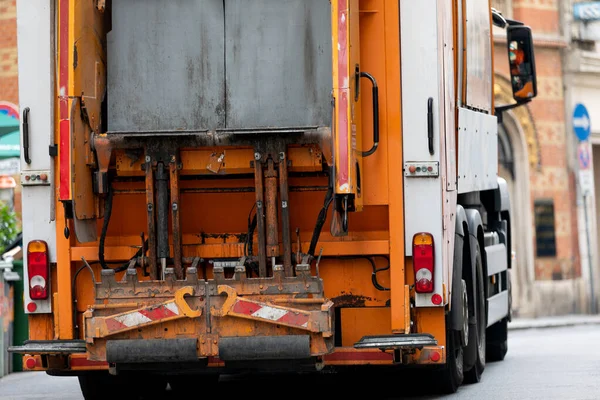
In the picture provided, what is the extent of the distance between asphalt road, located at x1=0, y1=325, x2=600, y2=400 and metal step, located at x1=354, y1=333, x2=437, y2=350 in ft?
5.19

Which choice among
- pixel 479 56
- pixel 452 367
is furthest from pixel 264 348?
pixel 479 56

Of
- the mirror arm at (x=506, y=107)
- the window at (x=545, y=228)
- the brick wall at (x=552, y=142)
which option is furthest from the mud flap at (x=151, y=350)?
the window at (x=545, y=228)

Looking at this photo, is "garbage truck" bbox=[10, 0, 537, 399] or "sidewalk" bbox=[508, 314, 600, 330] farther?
"sidewalk" bbox=[508, 314, 600, 330]

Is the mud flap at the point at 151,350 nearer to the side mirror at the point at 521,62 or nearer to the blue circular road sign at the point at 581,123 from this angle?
the side mirror at the point at 521,62

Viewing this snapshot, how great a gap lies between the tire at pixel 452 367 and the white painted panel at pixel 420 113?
1223 millimetres

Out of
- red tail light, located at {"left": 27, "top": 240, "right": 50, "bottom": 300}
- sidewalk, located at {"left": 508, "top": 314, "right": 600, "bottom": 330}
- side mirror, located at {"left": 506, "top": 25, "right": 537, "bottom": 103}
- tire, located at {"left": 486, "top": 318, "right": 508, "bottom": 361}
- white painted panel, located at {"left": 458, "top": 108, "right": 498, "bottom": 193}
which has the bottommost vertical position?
sidewalk, located at {"left": 508, "top": 314, "right": 600, "bottom": 330}

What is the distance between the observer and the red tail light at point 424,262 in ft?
31.3

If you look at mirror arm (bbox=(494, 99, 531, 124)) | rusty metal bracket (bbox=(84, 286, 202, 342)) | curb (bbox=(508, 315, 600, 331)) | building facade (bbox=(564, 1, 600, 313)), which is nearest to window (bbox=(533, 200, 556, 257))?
building facade (bbox=(564, 1, 600, 313))

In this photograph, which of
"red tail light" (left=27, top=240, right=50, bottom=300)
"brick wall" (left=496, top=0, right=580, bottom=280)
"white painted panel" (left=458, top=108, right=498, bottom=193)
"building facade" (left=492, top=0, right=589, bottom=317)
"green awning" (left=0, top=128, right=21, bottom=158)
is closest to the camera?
"red tail light" (left=27, top=240, right=50, bottom=300)

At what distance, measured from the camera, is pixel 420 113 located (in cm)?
963

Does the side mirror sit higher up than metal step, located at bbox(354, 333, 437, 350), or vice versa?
the side mirror

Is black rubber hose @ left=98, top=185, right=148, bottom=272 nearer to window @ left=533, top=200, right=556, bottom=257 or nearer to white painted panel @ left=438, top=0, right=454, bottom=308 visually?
white painted panel @ left=438, top=0, right=454, bottom=308

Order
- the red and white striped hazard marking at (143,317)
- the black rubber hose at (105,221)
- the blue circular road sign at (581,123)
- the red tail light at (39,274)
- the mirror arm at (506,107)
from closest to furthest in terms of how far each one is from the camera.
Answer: the red and white striped hazard marking at (143,317) → the black rubber hose at (105,221) → the red tail light at (39,274) → the mirror arm at (506,107) → the blue circular road sign at (581,123)

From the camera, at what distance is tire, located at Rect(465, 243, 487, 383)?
1180 cm
